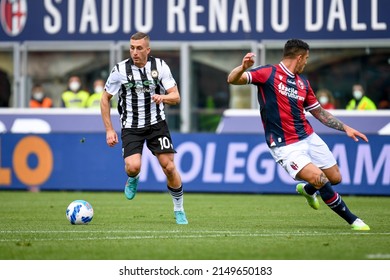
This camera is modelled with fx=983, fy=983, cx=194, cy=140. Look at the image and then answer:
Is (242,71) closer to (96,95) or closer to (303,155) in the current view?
(303,155)

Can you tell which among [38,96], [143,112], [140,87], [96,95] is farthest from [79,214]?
[38,96]

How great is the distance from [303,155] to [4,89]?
13.5 metres

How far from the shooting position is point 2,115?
21875 mm

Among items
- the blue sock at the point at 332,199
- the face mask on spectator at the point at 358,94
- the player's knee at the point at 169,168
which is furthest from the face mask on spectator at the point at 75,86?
the blue sock at the point at 332,199

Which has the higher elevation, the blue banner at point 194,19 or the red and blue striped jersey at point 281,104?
the blue banner at point 194,19

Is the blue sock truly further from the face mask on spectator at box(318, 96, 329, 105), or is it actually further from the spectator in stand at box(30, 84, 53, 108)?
the spectator in stand at box(30, 84, 53, 108)

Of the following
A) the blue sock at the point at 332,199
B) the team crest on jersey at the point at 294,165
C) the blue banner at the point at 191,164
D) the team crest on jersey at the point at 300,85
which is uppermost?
the team crest on jersey at the point at 300,85

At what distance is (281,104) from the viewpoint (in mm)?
11820

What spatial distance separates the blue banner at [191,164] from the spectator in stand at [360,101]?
2.94 meters

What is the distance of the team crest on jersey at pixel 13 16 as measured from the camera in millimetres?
23406

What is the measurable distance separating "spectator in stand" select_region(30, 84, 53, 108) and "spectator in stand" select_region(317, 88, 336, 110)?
6.30 meters

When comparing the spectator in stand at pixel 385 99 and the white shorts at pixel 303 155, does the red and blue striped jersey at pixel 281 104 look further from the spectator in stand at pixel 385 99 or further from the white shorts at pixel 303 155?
the spectator in stand at pixel 385 99

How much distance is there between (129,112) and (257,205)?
453cm

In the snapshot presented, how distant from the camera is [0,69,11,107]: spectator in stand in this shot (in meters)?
23.5
